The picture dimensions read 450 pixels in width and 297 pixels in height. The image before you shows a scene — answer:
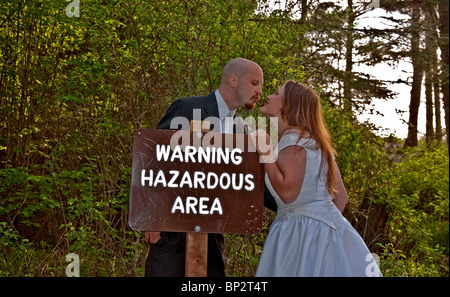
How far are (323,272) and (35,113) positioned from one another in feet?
21.1

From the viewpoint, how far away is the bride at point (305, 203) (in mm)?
3566

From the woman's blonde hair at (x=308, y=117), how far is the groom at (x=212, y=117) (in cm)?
47

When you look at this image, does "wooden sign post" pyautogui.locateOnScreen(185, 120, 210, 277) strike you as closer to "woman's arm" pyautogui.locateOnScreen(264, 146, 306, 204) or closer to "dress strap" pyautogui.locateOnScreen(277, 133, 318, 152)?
"woman's arm" pyautogui.locateOnScreen(264, 146, 306, 204)

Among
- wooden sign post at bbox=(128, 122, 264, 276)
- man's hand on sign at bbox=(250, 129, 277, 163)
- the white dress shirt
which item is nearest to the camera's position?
wooden sign post at bbox=(128, 122, 264, 276)

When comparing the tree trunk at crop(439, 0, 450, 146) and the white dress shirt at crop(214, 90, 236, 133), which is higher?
the tree trunk at crop(439, 0, 450, 146)

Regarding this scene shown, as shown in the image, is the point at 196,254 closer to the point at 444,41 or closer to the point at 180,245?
the point at 180,245

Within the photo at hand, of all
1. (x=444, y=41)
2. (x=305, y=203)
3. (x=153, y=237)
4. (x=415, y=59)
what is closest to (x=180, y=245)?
(x=153, y=237)

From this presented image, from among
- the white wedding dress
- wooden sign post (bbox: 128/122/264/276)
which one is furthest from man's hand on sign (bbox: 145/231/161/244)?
the white wedding dress

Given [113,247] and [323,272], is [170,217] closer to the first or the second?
[323,272]

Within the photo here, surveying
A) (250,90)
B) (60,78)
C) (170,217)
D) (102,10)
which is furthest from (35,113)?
(170,217)

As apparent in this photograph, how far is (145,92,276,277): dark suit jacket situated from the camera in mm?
4008

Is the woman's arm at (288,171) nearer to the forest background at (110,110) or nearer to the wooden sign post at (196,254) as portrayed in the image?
the wooden sign post at (196,254)

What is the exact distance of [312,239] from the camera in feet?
11.9

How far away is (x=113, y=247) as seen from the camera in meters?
7.48
